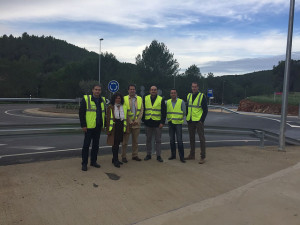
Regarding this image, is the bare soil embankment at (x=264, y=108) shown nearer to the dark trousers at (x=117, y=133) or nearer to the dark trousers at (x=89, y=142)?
the dark trousers at (x=117, y=133)

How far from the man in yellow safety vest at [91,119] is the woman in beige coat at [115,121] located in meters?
0.15

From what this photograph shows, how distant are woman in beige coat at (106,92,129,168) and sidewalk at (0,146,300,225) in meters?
0.52

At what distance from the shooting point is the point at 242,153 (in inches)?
318

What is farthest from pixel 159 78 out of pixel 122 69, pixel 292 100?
pixel 292 100

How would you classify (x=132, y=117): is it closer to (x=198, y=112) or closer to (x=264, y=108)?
(x=198, y=112)

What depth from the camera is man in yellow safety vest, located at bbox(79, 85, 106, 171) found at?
226 inches

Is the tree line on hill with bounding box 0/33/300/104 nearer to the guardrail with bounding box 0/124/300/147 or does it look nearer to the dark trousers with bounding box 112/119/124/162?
the guardrail with bounding box 0/124/300/147

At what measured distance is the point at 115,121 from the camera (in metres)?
6.10

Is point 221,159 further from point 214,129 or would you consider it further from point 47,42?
point 47,42

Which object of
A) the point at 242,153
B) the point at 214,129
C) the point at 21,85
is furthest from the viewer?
the point at 21,85

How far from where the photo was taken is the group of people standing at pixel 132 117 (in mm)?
5824

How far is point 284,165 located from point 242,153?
4.66ft

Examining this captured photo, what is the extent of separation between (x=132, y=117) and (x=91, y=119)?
3.53 feet

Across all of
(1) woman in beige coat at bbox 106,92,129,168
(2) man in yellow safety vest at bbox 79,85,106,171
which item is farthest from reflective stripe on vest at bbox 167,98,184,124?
(2) man in yellow safety vest at bbox 79,85,106,171
